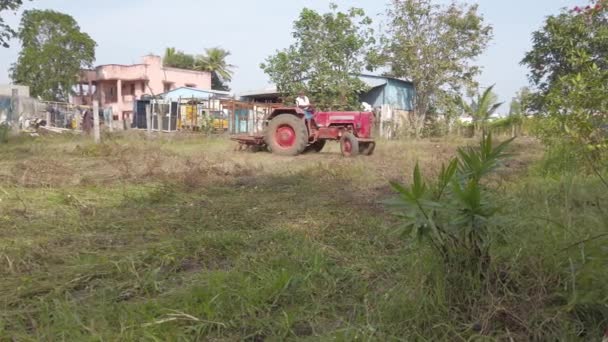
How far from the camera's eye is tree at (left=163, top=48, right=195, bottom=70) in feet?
134

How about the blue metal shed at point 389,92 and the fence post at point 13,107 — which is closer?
the fence post at point 13,107

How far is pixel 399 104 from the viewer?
22.0 m

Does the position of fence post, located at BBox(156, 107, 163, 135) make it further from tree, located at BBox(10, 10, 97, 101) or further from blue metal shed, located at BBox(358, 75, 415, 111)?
tree, located at BBox(10, 10, 97, 101)

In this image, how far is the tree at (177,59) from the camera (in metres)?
40.9

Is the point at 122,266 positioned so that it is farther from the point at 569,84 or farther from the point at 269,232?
the point at 569,84

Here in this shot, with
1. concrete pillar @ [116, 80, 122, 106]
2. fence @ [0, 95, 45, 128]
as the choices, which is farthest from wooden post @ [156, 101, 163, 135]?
concrete pillar @ [116, 80, 122, 106]

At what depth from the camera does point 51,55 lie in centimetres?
3112

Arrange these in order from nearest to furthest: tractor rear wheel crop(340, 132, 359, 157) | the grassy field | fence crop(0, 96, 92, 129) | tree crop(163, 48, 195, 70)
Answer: the grassy field
tractor rear wheel crop(340, 132, 359, 157)
fence crop(0, 96, 92, 129)
tree crop(163, 48, 195, 70)

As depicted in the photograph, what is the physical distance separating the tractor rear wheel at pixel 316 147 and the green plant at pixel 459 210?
27.2 feet

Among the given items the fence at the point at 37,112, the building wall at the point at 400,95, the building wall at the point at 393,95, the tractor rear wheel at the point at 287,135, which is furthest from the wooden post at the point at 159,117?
the tractor rear wheel at the point at 287,135

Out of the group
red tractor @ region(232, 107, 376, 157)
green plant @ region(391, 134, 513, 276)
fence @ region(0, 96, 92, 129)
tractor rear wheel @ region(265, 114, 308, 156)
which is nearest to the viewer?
green plant @ region(391, 134, 513, 276)

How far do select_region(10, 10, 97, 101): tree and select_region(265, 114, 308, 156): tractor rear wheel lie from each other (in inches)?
1062

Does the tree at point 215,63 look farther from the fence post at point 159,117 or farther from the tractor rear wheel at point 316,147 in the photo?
the tractor rear wheel at point 316,147

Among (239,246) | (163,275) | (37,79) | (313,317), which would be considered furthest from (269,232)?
(37,79)
